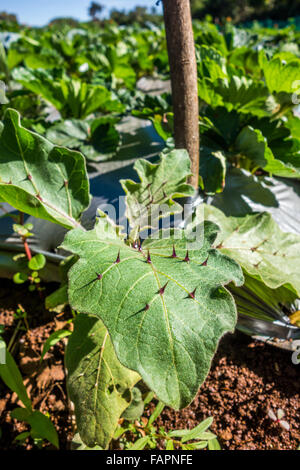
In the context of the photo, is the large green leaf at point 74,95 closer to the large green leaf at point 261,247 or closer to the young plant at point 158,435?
the large green leaf at point 261,247

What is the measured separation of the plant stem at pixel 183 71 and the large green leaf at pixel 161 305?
0.54 metres

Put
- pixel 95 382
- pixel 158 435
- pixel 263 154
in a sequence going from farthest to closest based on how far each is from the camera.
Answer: pixel 263 154 < pixel 158 435 < pixel 95 382

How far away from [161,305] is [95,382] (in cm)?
41

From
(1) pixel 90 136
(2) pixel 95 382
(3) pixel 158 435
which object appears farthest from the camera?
(1) pixel 90 136

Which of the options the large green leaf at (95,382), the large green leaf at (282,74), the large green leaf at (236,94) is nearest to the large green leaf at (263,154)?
the large green leaf at (236,94)

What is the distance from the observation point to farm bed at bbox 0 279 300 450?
1.13 m

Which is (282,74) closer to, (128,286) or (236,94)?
(236,94)

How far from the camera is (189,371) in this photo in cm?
65

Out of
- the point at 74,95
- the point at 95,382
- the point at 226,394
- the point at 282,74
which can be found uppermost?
the point at 282,74

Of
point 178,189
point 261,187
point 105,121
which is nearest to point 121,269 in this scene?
point 178,189

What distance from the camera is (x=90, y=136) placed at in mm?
1766

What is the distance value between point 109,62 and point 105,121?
154cm

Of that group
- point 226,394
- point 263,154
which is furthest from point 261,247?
point 226,394

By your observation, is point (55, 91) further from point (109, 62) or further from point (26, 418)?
point (26, 418)
